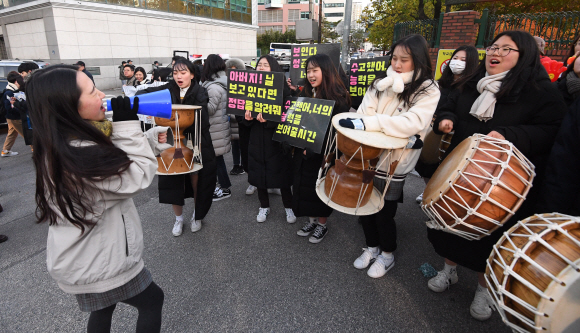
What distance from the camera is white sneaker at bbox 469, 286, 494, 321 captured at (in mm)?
2348

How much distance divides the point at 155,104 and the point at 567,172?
2424mm

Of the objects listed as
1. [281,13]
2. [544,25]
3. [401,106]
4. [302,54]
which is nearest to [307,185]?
[401,106]

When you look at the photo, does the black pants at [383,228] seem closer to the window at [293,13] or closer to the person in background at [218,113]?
the person in background at [218,113]

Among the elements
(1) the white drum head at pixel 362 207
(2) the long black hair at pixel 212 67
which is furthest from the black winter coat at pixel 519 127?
(2) the long black hair at pixel 212 67

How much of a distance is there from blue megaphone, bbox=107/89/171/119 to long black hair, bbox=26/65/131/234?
0.44 meters

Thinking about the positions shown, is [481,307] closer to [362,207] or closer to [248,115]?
[362,207]

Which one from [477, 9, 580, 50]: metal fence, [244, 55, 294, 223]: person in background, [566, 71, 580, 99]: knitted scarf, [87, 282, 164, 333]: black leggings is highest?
[477, 9, 580, 50]: metal fence

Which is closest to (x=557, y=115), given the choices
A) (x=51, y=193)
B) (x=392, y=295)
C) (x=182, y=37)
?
(x=392, y=295)

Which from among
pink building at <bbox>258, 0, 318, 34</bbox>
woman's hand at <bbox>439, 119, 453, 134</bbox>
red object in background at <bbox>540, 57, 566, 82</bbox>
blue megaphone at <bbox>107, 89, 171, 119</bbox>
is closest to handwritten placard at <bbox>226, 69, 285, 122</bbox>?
blue megaphone at <bbox>107, 89, 171, 119</bbox>

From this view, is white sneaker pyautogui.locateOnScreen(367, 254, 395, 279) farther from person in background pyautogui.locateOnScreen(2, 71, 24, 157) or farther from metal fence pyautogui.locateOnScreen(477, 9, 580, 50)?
metal fence pyautogui.locateOnScreen(477, 9, 580, 50)

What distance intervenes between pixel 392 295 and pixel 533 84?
6.30 ft

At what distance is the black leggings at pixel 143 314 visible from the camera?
5.39ft

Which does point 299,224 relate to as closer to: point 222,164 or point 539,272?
point 222,164

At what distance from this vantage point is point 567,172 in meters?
1.67
